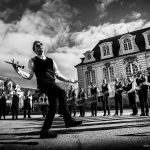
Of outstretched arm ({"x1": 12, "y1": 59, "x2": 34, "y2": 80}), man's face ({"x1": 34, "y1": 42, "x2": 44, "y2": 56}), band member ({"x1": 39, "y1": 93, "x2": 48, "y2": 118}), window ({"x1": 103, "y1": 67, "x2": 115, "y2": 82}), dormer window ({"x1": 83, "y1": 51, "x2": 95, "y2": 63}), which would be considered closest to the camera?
outstretched arm ({"x1": 12, "y1": 59, "x2": 34, "y2": 80})

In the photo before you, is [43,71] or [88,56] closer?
[43,71]

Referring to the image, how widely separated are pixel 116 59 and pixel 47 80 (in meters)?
28.4

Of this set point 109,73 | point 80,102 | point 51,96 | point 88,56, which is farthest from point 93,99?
point 88,56

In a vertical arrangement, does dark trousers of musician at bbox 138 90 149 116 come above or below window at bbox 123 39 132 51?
below

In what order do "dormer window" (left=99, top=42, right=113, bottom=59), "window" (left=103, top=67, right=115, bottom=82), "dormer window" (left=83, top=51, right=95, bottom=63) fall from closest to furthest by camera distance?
"window" (left=103, top=67, right=115, bottom=82), "dormer window" (left=99, top=42, right=113, bottom=59), "dormer window" (left=83, top=51, right=95, bottom=63)

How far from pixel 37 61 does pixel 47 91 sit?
712mm

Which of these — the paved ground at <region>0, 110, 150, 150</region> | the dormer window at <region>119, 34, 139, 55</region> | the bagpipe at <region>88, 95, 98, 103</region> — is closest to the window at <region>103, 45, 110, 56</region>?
the dormer window at <region>119, 34, 139, 55</region>

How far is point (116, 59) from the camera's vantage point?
3109 centimetres

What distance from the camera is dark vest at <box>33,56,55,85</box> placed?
153 inches

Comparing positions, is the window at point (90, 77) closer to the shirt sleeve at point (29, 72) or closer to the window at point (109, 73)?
the window at point (109, 73)

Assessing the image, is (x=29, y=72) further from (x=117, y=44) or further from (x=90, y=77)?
(x=117, y=44)

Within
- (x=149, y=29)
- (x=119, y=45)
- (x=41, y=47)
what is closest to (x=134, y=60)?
(x=119, y=45)

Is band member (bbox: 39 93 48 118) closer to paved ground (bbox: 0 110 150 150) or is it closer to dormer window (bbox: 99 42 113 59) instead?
paved ground (bbox: 0 110 150 150)

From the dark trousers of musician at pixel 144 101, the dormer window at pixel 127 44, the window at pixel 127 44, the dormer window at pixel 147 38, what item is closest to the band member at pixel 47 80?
the dark trousers of musician at pixel 144 101
